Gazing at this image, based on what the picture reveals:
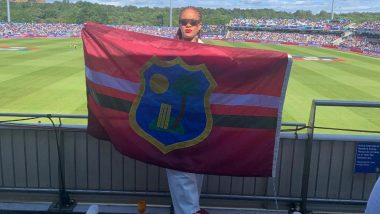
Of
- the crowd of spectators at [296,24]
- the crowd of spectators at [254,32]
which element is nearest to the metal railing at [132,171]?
the crowd of spectators at [254,32]

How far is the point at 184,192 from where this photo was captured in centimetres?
359

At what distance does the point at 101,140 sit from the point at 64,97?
42.1 feet

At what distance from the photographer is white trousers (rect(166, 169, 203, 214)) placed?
3.57m

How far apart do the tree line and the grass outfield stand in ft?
213

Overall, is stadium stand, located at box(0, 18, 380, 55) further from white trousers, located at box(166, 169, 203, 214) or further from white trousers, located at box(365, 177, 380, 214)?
white trousers, located at box(365, 177, 380, 214)

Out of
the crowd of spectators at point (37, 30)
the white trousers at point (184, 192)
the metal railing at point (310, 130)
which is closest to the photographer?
the white trousers at point (184, 192)

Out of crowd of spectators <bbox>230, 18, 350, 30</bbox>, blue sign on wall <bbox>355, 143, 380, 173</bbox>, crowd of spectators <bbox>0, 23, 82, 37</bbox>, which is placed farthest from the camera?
crowd of spectators <bbox>230, 18, 350, 30</bbox>

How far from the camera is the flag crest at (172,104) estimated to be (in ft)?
11.9

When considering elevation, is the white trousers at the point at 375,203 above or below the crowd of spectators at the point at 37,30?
above

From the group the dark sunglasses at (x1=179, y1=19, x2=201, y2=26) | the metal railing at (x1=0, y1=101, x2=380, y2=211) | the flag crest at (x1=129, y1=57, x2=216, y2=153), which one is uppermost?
the dark sunglasses at (x1=179, y1=19, x2=201, y2=26)

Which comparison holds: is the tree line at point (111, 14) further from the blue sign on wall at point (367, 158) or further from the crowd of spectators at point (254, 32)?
the blue sign on wall at point (367, 158)

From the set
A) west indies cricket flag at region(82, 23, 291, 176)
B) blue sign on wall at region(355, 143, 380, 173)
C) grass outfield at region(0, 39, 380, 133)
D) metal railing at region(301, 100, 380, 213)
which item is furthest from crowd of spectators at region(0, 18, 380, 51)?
west indies cricket flag at region(82, 23, 291, 176)

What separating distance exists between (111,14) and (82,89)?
96.5 m

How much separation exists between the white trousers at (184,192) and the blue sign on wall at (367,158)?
1776 mm
